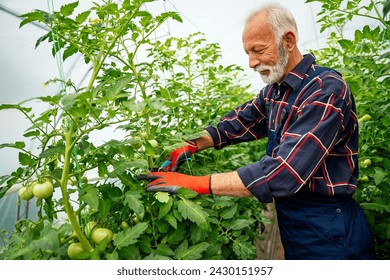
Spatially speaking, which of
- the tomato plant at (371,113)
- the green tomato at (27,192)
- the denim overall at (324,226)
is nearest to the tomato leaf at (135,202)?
the green tomato at (27,192)

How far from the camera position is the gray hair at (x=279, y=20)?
1.25 metres

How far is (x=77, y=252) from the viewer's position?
894mm

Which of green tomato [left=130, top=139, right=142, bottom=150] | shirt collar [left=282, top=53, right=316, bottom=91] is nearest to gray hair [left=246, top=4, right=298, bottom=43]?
shirt collar [left=282, top=53, right=316, bottom=91]

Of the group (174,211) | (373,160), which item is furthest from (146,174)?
(373,160)

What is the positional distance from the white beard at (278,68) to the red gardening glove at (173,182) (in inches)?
19.8

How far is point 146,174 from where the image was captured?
1.07 meters

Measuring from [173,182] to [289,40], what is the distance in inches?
28.2

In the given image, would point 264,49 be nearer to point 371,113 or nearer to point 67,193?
point 371,113

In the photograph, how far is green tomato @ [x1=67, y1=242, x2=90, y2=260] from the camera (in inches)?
34.0

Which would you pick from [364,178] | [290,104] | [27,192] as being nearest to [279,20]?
[290,104]

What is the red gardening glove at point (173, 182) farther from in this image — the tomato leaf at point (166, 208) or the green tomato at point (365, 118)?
the green tomato at point (365, 118)

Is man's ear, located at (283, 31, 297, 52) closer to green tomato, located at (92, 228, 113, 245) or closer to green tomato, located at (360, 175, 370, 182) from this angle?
green tomato, located at (360, 175, 370, 182)
